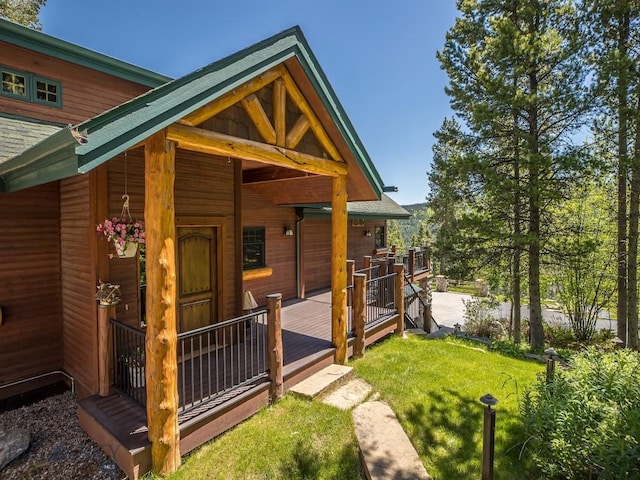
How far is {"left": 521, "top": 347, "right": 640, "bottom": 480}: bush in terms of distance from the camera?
8.59 feet

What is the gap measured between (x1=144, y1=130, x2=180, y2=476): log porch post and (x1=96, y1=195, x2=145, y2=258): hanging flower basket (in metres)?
1.00

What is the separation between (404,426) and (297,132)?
447cm

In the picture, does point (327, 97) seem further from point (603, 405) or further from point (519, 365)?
point (519, 365)

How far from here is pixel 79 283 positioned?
15.9 ft

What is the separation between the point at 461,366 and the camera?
6.45 meters

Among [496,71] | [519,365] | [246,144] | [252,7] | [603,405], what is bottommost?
[519,365]

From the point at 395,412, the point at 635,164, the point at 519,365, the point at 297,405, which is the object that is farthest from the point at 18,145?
the point at 635,164

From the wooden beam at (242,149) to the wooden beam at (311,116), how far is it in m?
0.22

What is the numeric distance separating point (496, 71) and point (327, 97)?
816 cm

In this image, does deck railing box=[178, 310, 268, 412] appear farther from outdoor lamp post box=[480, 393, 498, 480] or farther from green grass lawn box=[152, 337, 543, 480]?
outdoor lamp post box=[480, 393, 498, 480]

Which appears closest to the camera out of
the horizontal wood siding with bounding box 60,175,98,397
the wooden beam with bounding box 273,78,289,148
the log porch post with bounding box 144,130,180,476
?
the log porch post with bounding box 144,130,180,476

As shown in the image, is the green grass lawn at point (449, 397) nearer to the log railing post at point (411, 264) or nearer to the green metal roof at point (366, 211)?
the green metal roof at point (366, 211)

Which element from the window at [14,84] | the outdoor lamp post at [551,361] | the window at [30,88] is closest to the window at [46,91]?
the window at [30,88]

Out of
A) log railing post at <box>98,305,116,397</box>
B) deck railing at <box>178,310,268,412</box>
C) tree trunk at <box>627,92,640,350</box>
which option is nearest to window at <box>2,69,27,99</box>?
log railing post at <box>98,305,116,397</box>
